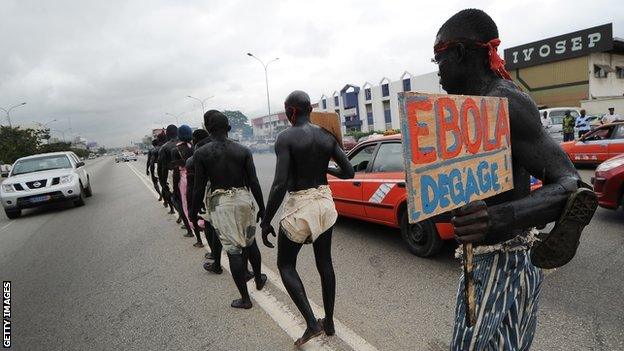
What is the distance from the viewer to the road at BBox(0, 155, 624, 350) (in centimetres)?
→ 285

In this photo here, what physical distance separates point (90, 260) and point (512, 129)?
593 centimetres

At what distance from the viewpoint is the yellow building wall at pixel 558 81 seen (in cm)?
2494

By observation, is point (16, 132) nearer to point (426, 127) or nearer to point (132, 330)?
point (132, 330)

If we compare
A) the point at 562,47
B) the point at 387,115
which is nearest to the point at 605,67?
the point at 562,47

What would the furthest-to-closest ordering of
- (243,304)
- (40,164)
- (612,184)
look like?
(40,164)
(612,184)
(243,304)

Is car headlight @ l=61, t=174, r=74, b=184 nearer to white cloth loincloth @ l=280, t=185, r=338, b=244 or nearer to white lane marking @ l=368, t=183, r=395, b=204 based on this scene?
white lane marking @ l=368, t=183, r=395, b=204

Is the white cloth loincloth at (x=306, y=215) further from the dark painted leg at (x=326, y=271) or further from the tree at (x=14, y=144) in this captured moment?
the tree at (x=14, y=144)

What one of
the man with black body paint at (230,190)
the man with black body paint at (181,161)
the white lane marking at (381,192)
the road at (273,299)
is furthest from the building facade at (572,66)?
the man with black body paint at (230,190)

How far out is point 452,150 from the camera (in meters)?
1.20

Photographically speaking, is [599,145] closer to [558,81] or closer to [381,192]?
[381,192]

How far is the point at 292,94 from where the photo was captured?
2.75 m

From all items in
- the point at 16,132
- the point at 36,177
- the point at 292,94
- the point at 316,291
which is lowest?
the point at 316,291

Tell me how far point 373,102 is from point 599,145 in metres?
36.1

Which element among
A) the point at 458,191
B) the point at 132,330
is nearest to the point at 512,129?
the point at 458,191
